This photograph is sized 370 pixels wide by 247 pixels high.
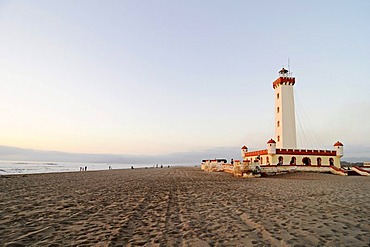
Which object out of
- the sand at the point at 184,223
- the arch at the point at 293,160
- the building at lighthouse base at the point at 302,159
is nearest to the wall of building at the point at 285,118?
the building at lighthouse base at the point at 302,159

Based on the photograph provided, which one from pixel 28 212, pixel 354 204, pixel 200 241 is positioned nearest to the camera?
pixel 200 241

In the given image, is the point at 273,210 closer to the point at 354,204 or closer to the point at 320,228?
the point at 320,228

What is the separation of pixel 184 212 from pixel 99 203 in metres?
3.93

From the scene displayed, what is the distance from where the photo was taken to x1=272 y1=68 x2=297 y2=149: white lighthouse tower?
1499 inches

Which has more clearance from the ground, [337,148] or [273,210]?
[337,148]

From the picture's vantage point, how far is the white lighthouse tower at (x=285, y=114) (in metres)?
38.1

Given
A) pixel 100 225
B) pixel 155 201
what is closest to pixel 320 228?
pixel 100 225

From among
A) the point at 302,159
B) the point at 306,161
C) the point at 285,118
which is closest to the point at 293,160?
the point at 302,159

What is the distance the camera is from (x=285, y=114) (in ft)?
127

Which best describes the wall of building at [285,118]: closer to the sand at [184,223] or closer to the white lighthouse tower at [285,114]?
the white lighthouse tower at [285,114]

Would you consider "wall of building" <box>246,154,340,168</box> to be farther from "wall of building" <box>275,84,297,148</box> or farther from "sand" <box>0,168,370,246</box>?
"sand" <box>0,168,370,246</box>

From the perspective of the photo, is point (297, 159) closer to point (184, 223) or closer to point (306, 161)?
point (306, 161)

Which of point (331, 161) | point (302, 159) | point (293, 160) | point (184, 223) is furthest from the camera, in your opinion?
point (331, 161)

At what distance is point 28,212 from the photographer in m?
8.28
